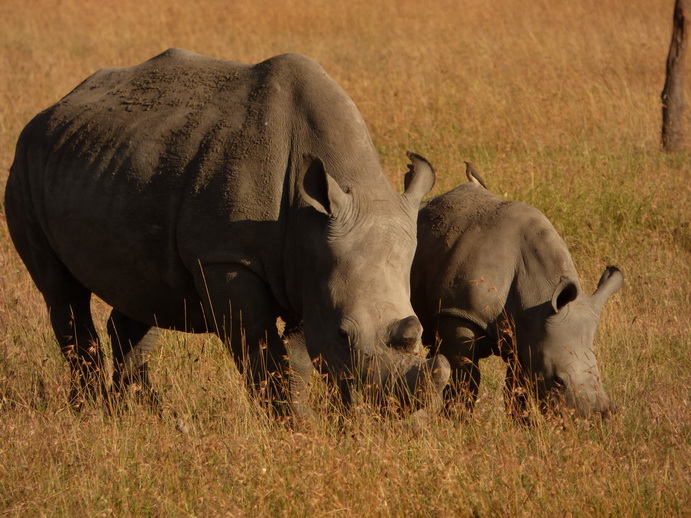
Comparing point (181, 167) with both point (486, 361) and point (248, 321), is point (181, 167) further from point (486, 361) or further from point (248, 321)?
point (486, 361)

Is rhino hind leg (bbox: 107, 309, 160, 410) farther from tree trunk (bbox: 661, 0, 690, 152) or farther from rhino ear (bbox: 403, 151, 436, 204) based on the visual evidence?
tree trunk (bbox: 661, 0, 690, 152)

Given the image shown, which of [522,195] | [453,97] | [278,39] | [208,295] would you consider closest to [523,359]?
[208,295]

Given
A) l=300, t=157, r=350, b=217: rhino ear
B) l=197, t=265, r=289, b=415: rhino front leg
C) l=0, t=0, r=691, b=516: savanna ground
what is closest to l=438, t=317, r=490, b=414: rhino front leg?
l=0, t=0, r=691, b=516: savanna ground

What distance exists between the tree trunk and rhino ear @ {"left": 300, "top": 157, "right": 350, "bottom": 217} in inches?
276

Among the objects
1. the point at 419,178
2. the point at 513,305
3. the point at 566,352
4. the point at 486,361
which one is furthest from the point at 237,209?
the point at 486,361

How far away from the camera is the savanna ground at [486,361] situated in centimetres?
410

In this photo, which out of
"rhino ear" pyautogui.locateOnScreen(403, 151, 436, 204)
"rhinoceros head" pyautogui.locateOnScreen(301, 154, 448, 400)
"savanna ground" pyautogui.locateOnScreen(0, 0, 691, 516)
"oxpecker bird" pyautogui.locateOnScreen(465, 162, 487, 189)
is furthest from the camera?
"oxpecker bird" pyautogui.locateOnScreen(465, 162, 487, 189)

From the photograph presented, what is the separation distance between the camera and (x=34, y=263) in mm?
6148

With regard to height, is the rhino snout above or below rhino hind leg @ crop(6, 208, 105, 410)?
above

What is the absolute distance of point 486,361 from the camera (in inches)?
261

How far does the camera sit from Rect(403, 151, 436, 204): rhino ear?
5.07m

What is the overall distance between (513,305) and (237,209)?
64.3 inches

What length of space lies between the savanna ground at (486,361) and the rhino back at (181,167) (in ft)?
2.35

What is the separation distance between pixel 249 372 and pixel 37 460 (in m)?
1.09
